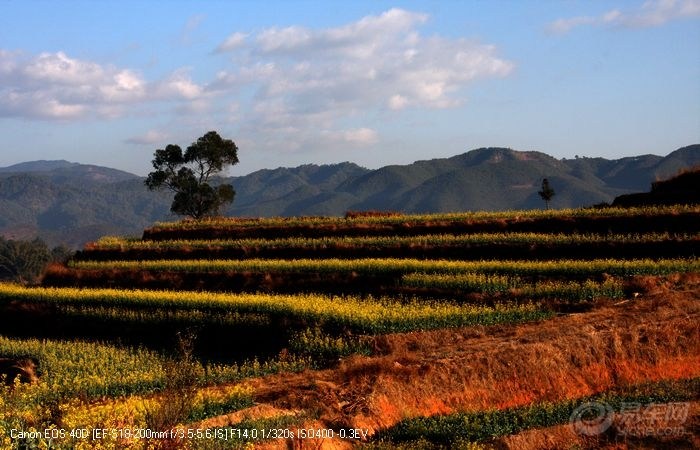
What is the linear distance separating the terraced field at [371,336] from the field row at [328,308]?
3.1 inches

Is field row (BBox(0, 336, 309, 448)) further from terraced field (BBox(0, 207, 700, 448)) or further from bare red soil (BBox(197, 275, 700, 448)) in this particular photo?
bare red soil (BBox(197, 275, 700, 448))

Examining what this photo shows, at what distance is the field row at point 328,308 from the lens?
1819 centimetres

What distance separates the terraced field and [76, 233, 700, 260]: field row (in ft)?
0.32

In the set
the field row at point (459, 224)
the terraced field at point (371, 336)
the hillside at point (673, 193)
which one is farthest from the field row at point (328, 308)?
the hillside at point (673, 193)

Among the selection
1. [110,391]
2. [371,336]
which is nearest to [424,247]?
[371,336]

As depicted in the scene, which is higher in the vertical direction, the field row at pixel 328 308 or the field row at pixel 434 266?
the field row at pixel 434 266

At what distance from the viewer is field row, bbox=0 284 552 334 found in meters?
18.2

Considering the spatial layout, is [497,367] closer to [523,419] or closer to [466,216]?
[523,419]

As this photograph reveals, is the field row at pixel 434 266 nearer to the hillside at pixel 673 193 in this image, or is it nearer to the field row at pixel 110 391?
the field row at pixel 110 391

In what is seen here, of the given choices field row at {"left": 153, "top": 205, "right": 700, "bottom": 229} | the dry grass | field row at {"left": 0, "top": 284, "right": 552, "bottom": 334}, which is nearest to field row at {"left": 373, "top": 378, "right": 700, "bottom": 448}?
the dry grass

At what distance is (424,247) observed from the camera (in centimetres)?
2895

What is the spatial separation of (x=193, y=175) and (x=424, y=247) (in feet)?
109

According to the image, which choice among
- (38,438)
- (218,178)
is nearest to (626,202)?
(38,438)

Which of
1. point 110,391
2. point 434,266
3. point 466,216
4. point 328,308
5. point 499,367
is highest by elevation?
point 466,216
